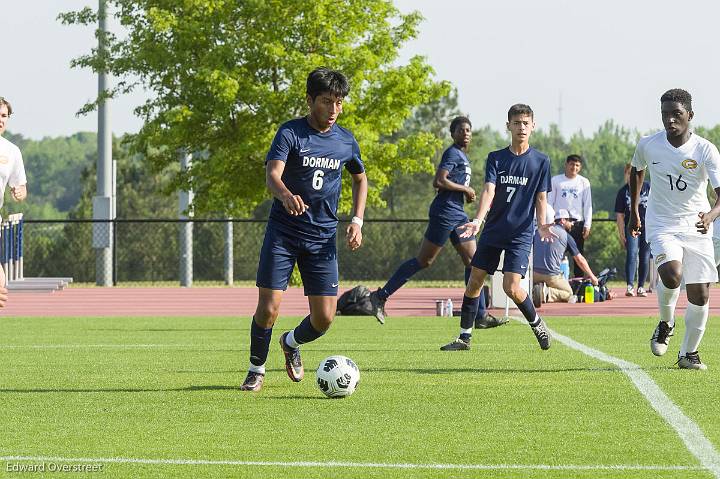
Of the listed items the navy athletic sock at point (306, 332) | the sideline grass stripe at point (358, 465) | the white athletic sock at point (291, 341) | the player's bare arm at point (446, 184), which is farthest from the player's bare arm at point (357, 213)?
the player's bare arm at point (446, 184)

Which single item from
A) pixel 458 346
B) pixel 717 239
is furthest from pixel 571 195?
pixel 458 346

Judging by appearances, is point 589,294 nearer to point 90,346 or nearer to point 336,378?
point 90,346

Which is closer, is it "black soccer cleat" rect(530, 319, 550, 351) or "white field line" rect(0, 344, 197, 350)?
"black soccer cleat" rect(530, 319, 550, 351)

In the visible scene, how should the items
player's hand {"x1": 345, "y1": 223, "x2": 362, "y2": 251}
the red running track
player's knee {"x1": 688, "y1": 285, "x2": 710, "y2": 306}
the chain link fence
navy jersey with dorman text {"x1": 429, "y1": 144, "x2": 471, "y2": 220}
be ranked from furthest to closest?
1. the chain link fence
2. the red running track
3. navy jersey with dorman text {"x1": 429, "y1": 144, "x2": 471, "y2": 220}
4. player's knee {"x1": 688, "y1": 285, "x2": 710, "y2": 306}
5. player's hand {"x1": 345, "y1": 223, "x2": 362, "y2": 251}

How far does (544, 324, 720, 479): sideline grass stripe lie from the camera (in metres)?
6.14

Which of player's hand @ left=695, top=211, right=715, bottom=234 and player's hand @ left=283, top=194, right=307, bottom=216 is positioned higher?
player's hand @ left=283, top=194, right=307, bottom=216

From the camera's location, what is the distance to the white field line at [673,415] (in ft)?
20.1

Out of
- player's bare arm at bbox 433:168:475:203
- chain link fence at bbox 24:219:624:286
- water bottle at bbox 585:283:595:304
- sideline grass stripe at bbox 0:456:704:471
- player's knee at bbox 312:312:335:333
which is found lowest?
chain link fence at bbox 24:219:624:286

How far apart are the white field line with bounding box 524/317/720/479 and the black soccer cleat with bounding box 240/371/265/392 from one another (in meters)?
2.49

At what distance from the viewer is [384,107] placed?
33531mm

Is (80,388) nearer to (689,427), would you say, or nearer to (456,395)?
(456,395)

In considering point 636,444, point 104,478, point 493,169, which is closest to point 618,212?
point 493,169

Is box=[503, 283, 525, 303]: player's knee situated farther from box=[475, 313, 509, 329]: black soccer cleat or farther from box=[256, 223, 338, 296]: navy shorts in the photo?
box=[475, 313, 509, 329]: black soccer cleat

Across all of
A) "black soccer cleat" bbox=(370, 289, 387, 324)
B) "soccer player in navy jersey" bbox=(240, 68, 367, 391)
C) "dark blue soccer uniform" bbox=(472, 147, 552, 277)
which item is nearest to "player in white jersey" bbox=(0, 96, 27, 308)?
"soccer player in navy jersey" bbox=(240, 68, 367, 391)
